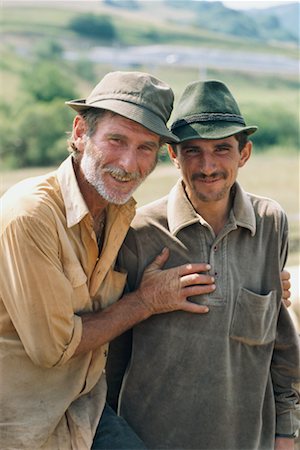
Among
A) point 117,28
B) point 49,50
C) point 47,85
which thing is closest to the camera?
point 47,85

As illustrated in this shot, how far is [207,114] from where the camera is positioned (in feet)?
8.84

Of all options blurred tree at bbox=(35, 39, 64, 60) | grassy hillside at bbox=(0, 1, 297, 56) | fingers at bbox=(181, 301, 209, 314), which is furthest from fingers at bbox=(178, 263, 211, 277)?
grassy hillside at bbox=(0, 1, 297, 56)

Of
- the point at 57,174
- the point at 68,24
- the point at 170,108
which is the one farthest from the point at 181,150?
the point at 68,24

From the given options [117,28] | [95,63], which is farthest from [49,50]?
[117,28]

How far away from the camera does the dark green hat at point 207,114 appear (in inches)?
105

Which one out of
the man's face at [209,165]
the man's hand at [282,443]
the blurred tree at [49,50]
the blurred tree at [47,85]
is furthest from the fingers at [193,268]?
the blurred tree at [49,50]

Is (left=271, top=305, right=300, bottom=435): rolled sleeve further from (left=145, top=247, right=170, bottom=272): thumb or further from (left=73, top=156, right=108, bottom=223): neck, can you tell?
(left=73, top=156, right=108, bottom=223): neck

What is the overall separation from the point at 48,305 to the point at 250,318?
2.51 ft

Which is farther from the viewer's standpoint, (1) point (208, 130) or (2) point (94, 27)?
(2) point (94, 27)

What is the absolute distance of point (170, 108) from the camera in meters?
2.70

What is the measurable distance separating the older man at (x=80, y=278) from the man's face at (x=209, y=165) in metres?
0.11

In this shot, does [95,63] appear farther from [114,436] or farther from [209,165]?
[114,436]

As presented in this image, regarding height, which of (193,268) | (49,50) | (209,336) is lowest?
(49,50)

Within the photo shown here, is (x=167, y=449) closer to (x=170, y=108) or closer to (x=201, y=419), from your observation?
(x=201, y=419)
